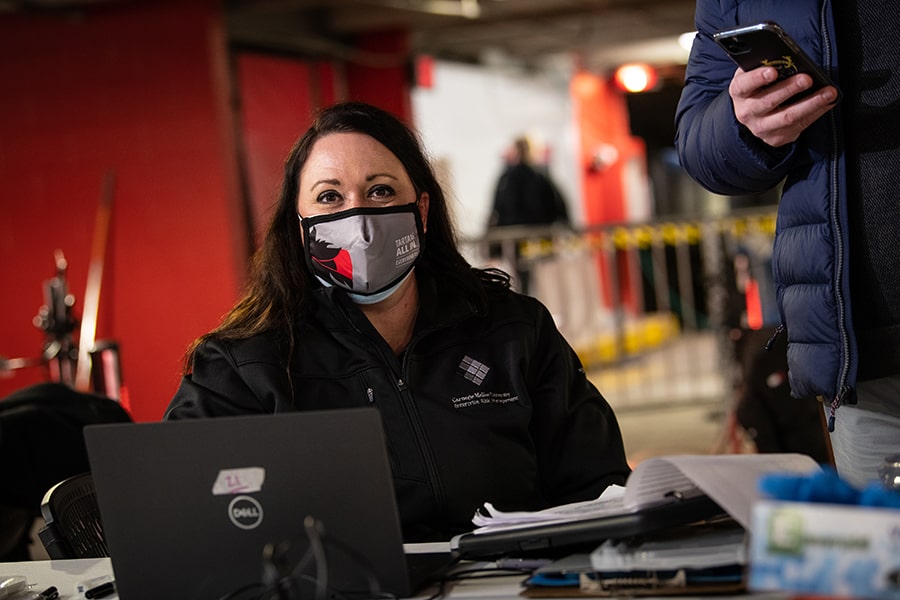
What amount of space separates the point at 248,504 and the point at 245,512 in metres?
0.01

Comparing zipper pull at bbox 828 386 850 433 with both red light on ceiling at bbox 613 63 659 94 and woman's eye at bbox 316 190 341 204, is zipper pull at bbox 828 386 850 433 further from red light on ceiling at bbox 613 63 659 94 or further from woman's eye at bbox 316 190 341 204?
red light on ceiling at bbox 613 63 659 94

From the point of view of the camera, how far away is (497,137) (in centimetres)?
1360

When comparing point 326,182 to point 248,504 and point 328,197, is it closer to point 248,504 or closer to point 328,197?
point 328,197

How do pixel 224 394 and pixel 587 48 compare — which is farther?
pixel 587 48

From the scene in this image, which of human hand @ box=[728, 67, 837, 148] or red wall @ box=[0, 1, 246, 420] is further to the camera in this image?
red wall @ box=[0, 1, 246, 420]

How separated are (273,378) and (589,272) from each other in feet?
20.5

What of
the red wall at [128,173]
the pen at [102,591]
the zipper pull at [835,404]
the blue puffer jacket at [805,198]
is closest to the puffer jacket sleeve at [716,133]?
the blue puffer jacket at [805,198]

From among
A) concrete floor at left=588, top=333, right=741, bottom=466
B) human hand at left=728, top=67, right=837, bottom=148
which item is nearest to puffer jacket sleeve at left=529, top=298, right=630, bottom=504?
human hand at left=728, top=67, right=837, bottom=148

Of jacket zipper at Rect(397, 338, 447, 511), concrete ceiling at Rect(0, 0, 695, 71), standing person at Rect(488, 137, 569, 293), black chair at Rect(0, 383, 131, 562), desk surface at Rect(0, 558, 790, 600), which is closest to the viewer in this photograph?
desk surface at Rect(0, 558, 790, 600)

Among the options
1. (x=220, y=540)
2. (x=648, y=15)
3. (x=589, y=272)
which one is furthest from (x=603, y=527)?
(x=648, y=15)

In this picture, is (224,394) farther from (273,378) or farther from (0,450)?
(0,450)

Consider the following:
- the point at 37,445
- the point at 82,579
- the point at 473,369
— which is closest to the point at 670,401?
the point at 37,445

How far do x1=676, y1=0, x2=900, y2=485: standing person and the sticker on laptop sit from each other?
34.5 inches

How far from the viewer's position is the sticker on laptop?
1357 mm
